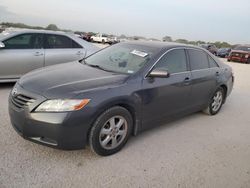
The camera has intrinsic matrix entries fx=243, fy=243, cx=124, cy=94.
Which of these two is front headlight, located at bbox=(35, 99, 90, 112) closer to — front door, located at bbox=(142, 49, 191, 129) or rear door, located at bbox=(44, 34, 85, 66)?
front door, located at bbox=(142, 49, 191, 129)

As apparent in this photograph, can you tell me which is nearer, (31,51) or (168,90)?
(168,90)

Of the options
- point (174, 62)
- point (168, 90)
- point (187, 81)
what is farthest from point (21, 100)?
point (187, 81)

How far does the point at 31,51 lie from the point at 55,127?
12.4 ft

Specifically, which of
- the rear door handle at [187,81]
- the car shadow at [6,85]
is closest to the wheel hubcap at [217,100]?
the rear door handle at [187,81]

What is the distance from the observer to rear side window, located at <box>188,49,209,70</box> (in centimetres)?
441

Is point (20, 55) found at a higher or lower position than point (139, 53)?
lower

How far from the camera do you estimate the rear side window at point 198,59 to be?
4410 millimetres

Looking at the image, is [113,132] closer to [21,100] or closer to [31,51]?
[21,100]

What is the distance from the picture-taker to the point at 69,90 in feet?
9.46

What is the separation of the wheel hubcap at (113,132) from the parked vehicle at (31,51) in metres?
3.62

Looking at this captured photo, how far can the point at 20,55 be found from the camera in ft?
18.9

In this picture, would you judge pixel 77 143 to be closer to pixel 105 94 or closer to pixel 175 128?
pixel 105 94

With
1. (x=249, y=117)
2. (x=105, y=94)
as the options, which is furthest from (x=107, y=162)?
(x=249, y=117)

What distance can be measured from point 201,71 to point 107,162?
2.57 m
